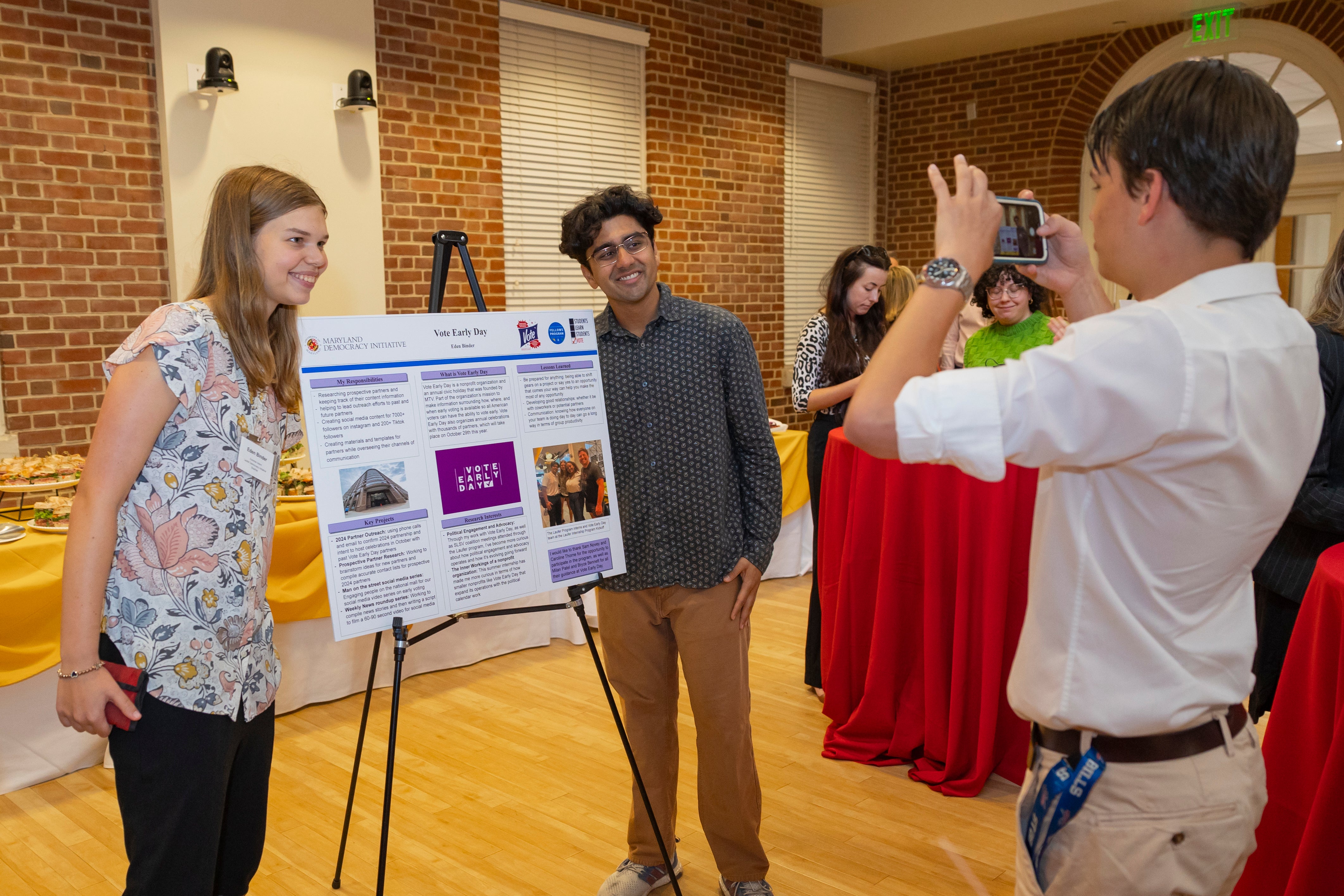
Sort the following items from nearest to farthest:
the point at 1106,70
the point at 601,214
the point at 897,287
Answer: the point at 601,214 → the point at 897,287 → the point at 1106,70

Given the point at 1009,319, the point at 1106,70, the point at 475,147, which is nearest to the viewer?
the point at 1009,319

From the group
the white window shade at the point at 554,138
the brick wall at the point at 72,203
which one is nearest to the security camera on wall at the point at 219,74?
the brick wall at the point at 72,203

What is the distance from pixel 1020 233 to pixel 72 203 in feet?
13.8

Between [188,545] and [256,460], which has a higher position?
[256,460]

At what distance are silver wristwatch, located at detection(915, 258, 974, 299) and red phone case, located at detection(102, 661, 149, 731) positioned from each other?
1.33 m

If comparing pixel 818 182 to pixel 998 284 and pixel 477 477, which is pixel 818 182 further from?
pixel 477 477

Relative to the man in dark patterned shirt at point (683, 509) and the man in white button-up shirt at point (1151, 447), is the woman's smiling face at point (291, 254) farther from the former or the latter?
the man in white button-up shirt at point (1151, 447)

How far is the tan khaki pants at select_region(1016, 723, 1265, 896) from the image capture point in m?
1.05

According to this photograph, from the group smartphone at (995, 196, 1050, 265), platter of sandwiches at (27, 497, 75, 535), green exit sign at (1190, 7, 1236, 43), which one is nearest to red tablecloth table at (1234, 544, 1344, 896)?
smartphone at (995, 196, 1050, 265)

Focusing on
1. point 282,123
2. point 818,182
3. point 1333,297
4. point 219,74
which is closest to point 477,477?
point 1333,297

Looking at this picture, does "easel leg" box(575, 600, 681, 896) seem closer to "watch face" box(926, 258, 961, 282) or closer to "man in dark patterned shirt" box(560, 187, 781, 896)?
"man in dark patterned shirt" box(560, 187, 781, 896)

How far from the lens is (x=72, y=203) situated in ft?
13.3

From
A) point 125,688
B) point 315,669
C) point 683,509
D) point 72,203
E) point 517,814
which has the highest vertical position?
point 72,203

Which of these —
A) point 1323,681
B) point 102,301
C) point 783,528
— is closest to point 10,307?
point 102,301
